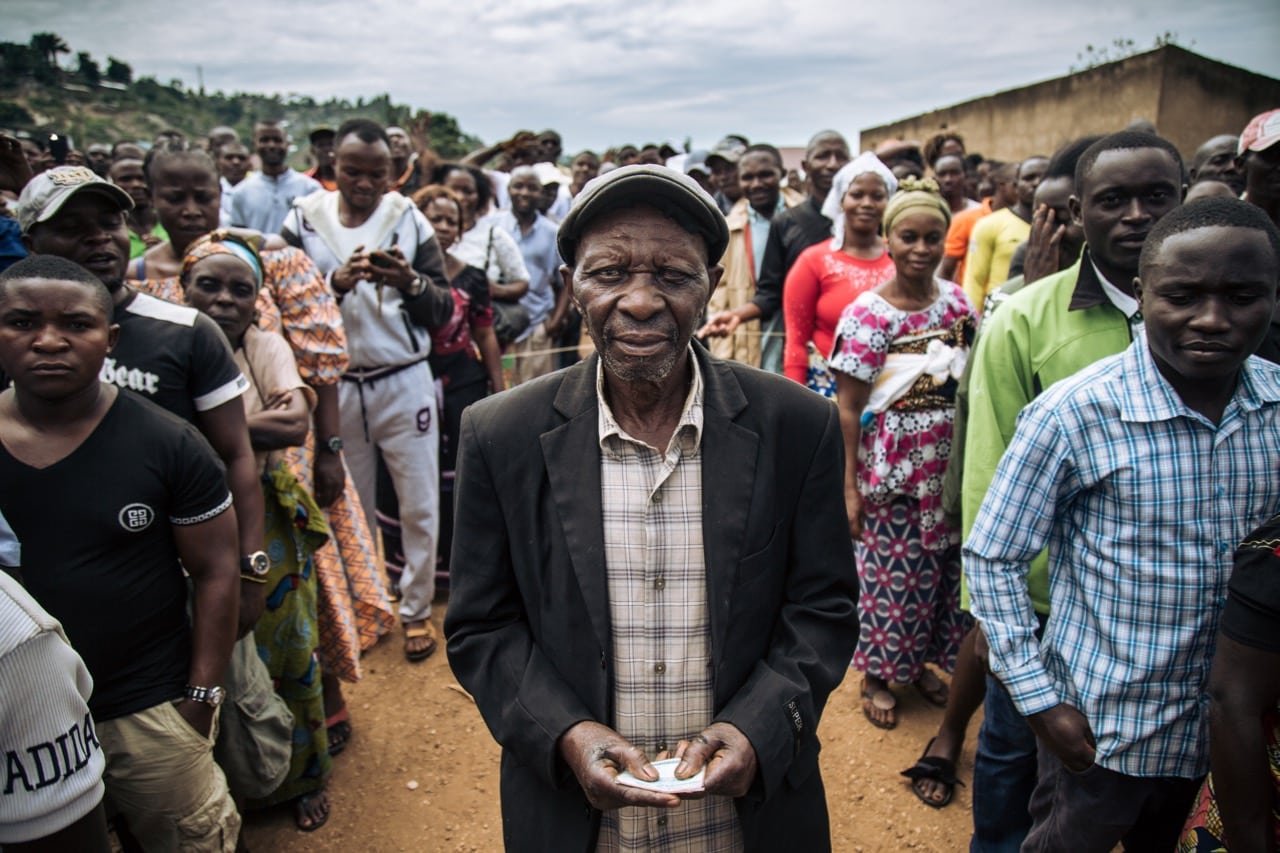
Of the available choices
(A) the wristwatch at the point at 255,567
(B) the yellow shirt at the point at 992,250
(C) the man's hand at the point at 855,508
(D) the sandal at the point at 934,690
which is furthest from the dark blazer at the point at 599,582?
(B) the yellow shirt at the point at 992,250

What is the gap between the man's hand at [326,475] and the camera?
3350mm

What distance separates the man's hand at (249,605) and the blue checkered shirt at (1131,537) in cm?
215

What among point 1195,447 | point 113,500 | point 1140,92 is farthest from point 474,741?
point 1140,92

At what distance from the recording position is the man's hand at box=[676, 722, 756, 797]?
1.36 m

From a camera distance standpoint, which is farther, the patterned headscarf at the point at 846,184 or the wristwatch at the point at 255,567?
A: the patterned headscarf at the point at 846,184

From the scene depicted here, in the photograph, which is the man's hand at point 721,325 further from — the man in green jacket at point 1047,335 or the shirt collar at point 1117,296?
the shirt collar at point 1117,296

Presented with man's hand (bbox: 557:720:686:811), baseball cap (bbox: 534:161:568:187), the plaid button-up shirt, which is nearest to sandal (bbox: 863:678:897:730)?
the plaid button-up shirt

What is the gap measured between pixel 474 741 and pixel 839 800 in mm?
1590

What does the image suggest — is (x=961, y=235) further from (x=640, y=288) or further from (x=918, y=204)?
(x=640, y=288)

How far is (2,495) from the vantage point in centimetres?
189

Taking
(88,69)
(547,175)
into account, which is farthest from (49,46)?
(547,175)

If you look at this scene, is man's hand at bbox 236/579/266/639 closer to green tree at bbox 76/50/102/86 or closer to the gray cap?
the gray cap

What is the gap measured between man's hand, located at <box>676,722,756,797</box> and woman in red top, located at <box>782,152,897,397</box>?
278 centimetres

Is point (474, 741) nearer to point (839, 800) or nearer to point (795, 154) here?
point (839, 800)
